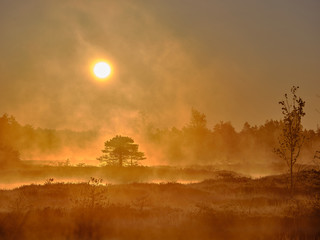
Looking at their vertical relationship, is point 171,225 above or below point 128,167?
below

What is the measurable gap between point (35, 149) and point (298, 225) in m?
97.2

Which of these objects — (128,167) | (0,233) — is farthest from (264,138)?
(0,233)

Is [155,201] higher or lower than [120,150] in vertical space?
lower

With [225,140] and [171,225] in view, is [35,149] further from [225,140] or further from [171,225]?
[171,225]

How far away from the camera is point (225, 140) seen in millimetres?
117750

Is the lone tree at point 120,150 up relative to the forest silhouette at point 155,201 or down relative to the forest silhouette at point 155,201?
up

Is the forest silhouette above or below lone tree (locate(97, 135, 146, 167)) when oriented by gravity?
below

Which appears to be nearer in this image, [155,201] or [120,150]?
[155,201]

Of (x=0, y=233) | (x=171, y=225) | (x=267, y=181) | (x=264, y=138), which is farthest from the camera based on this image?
(x=264, y=138)

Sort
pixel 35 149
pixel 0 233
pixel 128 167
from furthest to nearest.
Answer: pixel 35 149 → pixel 128 167 → pixel 0 233

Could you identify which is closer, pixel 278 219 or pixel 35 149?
pixel 278 219

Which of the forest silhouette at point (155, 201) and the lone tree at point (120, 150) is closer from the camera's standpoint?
the forest silhouette at point (155, 201)

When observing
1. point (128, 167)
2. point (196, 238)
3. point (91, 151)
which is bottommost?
point (196, 238)

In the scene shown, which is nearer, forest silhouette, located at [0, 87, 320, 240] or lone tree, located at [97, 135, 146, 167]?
forest silhouette, located at [0, 87, 320, 240]
